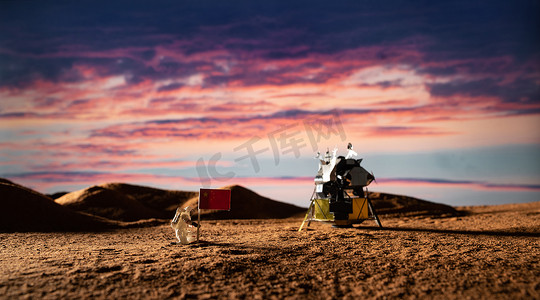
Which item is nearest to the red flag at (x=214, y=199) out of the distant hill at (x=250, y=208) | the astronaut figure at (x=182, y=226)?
the astronaut figure at (x=182, y=226)

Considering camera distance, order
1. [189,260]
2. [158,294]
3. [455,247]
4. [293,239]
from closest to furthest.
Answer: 1. [158,294]
2. [189,260]
3. [455,247]
4. [293,239]

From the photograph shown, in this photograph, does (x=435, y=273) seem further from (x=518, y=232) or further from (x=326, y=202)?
(x=518, y=232)

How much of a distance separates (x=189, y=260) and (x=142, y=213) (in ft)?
48.0

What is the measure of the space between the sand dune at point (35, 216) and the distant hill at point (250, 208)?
6.44m

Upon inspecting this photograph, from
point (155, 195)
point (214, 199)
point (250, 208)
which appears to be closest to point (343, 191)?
point (214, 199)

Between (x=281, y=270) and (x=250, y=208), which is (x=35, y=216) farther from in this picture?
(x=281, y=270)

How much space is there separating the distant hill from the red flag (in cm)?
1088

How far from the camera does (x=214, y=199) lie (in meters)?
9.55

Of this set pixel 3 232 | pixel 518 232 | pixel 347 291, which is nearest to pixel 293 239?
pixel 347 291

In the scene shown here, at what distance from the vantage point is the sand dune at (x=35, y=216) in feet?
46.0

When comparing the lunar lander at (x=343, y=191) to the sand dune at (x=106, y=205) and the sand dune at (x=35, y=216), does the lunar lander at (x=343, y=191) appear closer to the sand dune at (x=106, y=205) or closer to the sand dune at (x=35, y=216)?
the sand dune at (x=35, y=216)

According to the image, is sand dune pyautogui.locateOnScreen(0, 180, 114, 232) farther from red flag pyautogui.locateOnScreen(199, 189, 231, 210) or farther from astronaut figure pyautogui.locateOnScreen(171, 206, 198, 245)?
red flag pyautogui.locateOnScreen(199, 189, 231, 210)

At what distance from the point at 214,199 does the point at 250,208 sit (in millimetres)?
13231

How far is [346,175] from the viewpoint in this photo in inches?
491
